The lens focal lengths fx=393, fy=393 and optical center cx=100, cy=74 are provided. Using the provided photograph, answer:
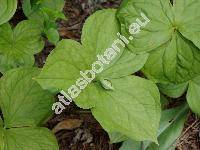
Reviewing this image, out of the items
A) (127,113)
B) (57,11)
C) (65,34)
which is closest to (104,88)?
(127,113)

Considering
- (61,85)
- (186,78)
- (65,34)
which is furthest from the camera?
(65,34)

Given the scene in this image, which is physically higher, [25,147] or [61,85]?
[61,85]

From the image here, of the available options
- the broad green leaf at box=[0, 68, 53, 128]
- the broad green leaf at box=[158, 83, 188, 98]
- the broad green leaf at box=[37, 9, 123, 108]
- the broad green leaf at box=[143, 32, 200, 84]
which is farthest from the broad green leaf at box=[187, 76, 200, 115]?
the broad green leaf at box=[0, 68, 53, 128]

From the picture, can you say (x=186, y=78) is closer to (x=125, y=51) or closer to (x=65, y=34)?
(x=125, y=51)

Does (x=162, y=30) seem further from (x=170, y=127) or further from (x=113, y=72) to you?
(x=170, y=127)

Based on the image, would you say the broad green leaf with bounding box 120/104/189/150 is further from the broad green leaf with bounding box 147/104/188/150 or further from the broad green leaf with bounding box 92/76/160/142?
the broad green leaf with bounding box 92/76/160/142

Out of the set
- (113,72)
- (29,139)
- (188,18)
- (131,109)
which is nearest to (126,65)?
(113,72)
